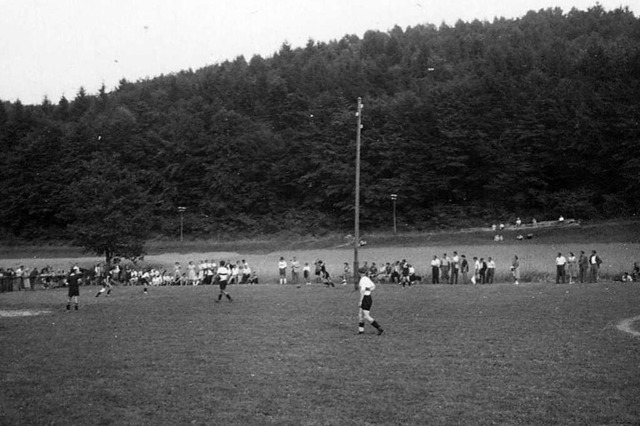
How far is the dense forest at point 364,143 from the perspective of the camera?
71.9m

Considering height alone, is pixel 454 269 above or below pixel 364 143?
below

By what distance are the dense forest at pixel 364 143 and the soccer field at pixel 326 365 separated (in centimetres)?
3662

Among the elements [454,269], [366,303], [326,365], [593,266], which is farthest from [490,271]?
[326,365]

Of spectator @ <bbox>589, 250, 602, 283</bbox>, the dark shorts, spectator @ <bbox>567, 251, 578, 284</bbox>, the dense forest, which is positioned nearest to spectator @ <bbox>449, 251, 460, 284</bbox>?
spectator @ <bbox>567, 251, 578, 284</bbox>

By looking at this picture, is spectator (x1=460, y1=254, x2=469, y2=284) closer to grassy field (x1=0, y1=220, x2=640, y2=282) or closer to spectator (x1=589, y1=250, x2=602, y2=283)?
grassy field (x1=0, y1=220, x2=640, y2=282)

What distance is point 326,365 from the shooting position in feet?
48.1

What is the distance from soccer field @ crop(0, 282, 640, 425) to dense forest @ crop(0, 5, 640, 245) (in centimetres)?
3662

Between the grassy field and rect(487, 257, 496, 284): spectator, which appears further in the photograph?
the grassy field

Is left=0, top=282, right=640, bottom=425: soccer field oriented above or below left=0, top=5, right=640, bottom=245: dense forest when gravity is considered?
below

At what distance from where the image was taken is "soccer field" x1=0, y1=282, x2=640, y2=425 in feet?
35.8

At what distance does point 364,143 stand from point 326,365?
239 feet

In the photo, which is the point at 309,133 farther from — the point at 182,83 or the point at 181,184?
the point at 182,83

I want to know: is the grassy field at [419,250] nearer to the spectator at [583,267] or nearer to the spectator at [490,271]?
the spectator at [490,271]

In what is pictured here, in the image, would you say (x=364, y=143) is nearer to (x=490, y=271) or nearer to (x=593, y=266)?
(x=490, y=271)
